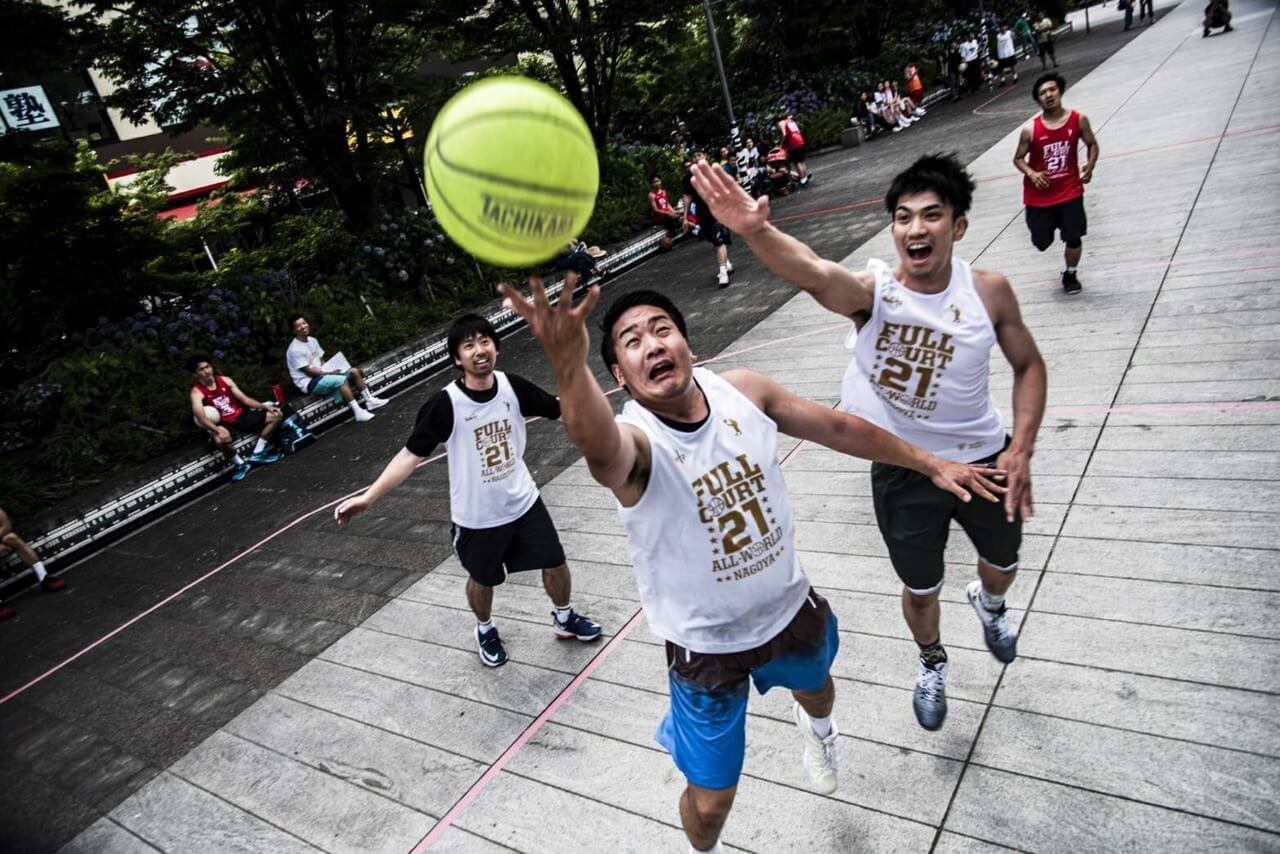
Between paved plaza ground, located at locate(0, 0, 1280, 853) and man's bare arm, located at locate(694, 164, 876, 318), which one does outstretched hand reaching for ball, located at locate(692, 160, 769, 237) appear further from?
paved plaza ground, located at locate(0, 0, 1280, 853)

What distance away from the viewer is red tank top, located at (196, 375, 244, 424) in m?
10.0

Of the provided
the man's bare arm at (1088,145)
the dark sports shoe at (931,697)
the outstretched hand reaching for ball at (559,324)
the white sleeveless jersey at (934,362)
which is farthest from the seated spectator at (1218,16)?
the outstretched hand reaching for ball at (559,324)

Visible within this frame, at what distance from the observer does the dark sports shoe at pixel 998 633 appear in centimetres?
351

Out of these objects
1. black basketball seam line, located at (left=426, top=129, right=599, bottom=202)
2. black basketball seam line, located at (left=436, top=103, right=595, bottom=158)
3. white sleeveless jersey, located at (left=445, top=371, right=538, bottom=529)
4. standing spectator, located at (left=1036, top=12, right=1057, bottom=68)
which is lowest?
white sleeveless jersey, located at (left=445, top=371, right=538, bottom=529)

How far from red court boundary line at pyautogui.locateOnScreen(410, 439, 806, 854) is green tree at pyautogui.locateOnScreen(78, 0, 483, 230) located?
1234cm

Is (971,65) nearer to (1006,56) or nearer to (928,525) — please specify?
(1006,56)

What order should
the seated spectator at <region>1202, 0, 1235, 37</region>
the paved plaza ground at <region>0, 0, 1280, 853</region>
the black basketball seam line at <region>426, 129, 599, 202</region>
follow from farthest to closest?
the seated spectator at <region>1202, 0, 1235, 37</region> → the paved plaza ground at <region>0, 0, 1280, 853</region> → the black basketball seam line at <region>426, 129, 599, 202</region>

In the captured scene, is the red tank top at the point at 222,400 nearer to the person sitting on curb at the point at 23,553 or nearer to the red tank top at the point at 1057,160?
the person sitting on curb at the point at 23,553

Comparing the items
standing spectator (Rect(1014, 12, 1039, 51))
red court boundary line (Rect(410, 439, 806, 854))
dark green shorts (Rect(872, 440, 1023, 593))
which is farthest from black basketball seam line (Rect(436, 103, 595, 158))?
standing spectator (Rect(1014, 12, 1039, 51))

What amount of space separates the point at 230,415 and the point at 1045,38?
3193cm

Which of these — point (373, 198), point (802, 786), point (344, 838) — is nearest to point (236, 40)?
point (373, 198)

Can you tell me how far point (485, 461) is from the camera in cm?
436

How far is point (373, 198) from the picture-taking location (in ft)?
51.1

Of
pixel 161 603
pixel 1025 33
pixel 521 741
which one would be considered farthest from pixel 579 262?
pixel 1025 33
